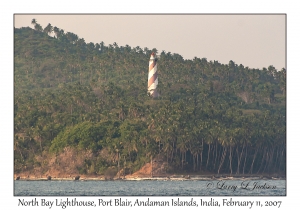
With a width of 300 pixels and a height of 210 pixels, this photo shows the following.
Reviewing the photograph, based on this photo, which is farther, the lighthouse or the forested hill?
the lighthouse

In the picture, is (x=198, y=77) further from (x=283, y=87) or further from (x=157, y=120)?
(x=157, y=120)

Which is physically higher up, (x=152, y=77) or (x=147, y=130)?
(x=152, y=77)

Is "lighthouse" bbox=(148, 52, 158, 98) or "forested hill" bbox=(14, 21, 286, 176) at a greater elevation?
"lighthouse" bbox=(148, 52, 158, 98)

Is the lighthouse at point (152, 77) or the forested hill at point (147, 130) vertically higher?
the lighthouse at point (152, 77)

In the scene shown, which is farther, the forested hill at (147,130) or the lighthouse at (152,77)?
the lighthouse at (152,77)

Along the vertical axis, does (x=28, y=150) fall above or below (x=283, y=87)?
below

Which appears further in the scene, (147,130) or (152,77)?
(152,77)

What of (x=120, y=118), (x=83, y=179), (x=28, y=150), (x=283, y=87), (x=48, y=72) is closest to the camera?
(x=83, y=179)

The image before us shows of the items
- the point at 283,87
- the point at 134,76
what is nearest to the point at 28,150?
the point at 134,76
